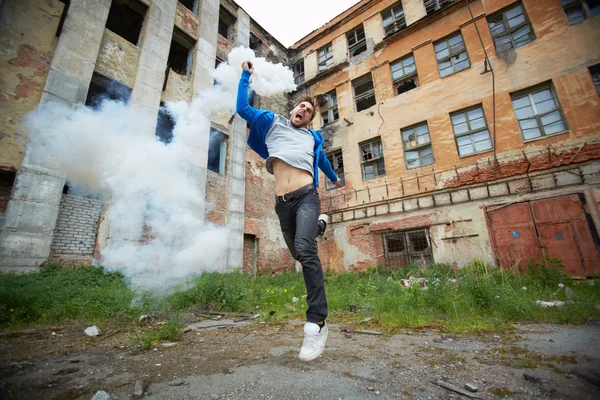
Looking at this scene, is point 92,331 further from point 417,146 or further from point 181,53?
point 181,53

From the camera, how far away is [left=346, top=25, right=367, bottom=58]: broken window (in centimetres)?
1229

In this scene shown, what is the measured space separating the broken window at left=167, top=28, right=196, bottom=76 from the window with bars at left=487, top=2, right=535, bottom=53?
10.9 metres

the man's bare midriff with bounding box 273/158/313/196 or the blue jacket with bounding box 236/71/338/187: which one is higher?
the blue jacket with bounding box 236/71/338/187

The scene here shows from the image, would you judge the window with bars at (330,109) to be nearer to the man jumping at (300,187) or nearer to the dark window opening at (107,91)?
the dark window opening at (107,91)

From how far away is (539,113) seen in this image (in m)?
7.52

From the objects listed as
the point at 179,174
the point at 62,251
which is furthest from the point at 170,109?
the point at 62,251

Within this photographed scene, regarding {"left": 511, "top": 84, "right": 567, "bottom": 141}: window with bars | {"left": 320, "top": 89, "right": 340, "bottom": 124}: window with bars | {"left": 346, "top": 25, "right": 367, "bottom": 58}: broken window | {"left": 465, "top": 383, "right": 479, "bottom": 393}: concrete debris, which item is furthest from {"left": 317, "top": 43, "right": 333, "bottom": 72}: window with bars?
{"left": 465, "top": 383, "right": 479, "bottom": 393}: concrete debris

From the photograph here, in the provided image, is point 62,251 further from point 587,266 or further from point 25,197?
point 587,266

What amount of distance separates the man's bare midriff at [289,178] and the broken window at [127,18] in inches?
386

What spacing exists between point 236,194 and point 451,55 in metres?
9.59

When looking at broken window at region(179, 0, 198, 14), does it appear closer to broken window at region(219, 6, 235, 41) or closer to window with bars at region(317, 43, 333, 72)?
broken window at region(219, 6, 235, 41)

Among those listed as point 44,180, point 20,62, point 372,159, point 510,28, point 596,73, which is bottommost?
point 44,180

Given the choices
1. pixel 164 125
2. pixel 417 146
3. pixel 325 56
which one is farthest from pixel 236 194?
pixel 325 56

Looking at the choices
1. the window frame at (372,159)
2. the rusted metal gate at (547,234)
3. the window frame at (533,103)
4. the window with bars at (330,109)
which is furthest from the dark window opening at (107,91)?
the window frame at (533,103)
